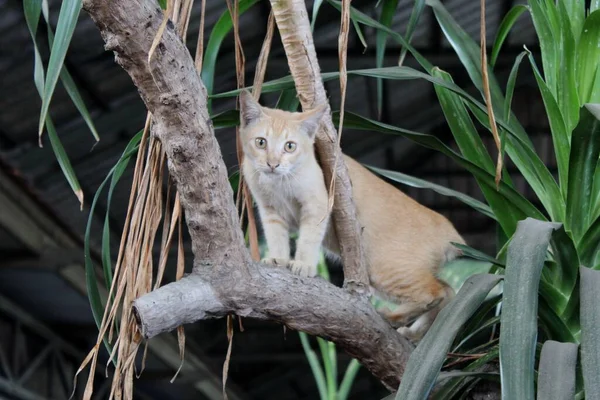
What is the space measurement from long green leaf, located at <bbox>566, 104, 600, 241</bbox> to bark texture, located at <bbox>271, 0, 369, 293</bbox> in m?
0.34

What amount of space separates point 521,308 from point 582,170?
1.33 ft

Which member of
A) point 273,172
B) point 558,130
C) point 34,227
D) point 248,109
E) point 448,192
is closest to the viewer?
point 558,130

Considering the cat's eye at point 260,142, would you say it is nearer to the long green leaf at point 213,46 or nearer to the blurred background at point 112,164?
the long green leaf at point 213,46

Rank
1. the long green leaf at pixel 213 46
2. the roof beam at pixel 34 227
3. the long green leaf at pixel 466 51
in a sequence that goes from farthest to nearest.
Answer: the roof beam at pixel 34 227 < the long green leaf at pixel 466 51 < the long green leaf at pixel 213 46

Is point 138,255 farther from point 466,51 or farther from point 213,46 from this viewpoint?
point 466,51

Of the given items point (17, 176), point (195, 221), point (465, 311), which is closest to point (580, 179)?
point (465, 311)

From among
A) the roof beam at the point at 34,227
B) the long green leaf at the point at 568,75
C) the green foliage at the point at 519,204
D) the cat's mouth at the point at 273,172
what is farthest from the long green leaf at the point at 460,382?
the roof beam at the point at 34,227

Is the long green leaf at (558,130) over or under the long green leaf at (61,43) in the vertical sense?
under

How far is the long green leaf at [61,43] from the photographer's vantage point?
991 millimetres

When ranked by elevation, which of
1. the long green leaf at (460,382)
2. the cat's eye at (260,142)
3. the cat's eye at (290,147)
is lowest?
the long green leaf at (460,382)

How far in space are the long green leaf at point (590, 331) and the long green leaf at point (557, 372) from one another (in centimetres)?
4

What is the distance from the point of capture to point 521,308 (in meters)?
1.06

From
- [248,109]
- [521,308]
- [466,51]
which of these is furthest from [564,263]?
[248,109]

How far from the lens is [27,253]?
16.8 ft
